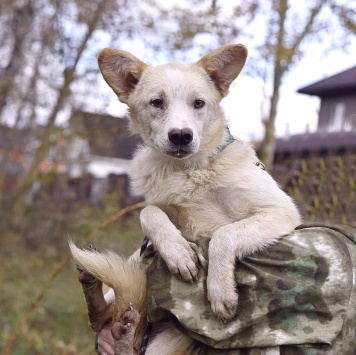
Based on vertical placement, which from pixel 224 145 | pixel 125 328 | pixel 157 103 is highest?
pixel 157 103

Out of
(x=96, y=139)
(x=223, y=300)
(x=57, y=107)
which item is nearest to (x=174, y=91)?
(x=223, y=300)

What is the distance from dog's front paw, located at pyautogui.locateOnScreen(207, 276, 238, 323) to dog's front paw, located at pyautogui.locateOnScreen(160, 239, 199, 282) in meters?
0.12

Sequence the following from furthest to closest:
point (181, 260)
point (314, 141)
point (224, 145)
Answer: point (314, 141), point (224, 145), point (181, 260)

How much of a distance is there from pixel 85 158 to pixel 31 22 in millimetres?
2825

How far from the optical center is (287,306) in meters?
2.29

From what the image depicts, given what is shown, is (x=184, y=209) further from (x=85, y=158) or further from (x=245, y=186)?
(x=85, y=158)

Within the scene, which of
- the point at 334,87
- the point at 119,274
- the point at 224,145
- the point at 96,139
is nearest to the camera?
the point at 119,274

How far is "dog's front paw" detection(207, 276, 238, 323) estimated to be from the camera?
231 cm

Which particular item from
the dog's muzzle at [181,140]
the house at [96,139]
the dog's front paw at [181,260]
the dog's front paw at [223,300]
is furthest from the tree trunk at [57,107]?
the dog's front paw at [223,300]

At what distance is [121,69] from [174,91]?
32cm

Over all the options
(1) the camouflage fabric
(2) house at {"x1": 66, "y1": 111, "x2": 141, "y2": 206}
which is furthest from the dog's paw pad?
(2) house at {"x1": 66, "y1": 111, "x2": 141, "y2": 206}

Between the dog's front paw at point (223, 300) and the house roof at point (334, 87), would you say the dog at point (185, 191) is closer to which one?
the dog's front paw at point (223, 300)

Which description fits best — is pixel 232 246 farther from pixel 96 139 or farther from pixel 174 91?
pixel 96 139

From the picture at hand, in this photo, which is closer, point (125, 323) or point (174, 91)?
point (125, 323)
